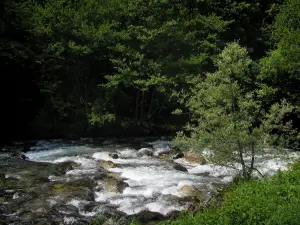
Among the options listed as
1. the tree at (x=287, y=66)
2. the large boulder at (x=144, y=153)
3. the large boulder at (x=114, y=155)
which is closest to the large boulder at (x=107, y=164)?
the large boulder at (x=114, y=155)

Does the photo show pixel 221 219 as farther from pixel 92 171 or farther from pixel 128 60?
pixel 128 60

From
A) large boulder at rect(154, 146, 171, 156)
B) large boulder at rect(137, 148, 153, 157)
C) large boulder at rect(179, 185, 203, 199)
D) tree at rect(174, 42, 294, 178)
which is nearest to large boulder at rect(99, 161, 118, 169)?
large boulder at rect(137, 148, 153, 157)

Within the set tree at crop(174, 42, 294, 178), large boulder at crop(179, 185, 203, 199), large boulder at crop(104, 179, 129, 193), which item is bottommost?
large boulder at crop(179, 185, 203, 199)

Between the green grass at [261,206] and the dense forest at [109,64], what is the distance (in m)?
11.6

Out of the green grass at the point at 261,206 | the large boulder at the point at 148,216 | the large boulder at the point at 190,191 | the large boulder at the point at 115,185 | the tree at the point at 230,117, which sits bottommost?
the large boulder at the point at 148,216

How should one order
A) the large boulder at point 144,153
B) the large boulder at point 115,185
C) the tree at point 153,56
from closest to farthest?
the large boulder at point 115,185 < the large boulder at point 144,153 < the tree at point 153,56

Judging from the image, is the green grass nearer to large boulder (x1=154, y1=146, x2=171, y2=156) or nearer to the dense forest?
large boulder (x1=154, y1=146, x2=171, y2=156)

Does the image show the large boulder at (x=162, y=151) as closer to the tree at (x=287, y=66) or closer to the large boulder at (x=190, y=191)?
the tree at (x=287, y=66)

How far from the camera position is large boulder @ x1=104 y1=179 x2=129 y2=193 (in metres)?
13.4

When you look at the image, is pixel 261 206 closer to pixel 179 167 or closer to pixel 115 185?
pixel 115 185

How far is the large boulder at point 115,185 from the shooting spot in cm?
1339

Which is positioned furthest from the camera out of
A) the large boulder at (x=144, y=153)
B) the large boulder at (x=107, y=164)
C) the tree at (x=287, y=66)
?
the tree at (x=287, y=66)

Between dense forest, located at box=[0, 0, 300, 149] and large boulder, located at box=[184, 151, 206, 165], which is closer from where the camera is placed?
large boulder, located at box=[184, 151, 206, 165]

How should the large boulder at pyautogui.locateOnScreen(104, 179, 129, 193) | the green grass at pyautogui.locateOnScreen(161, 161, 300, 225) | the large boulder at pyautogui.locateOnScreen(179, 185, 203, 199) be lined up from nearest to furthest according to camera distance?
the green grass at pyautogui.locateOnScreen(161, 161, 300, 225), the large boulder at pyautogui.locateOnScreen(179, 185, 203, 199), the large boulder at pyautogui.locateOnScreen(104, 179, 129, 193)
